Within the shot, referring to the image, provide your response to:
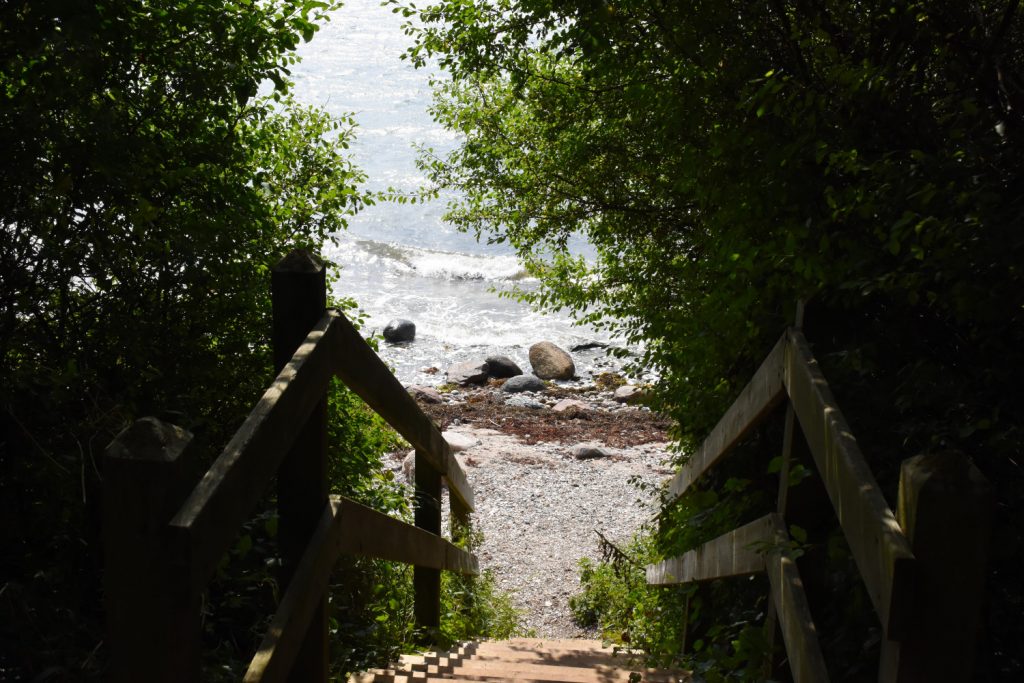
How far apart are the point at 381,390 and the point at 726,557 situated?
132cm

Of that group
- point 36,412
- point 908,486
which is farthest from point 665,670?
point 908,486

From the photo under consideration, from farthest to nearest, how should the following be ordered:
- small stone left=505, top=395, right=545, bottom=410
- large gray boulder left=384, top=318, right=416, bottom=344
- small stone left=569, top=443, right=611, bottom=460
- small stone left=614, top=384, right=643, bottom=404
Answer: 1. large gray boulder left=384, top=318, right=416, bottom=344
2. small stone left=614, top=384, right=643, bottom=404
3. small stone left=505, top=395, right=545, bottom=410
4. small stone left=569, top=443, right=611, bottom=460

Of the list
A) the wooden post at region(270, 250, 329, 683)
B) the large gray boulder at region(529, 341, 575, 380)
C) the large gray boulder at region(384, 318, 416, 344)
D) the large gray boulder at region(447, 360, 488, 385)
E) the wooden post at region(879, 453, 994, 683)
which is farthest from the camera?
the large gray boulder at region(384, 318, 416, 344)

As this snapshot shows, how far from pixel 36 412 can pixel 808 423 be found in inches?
108

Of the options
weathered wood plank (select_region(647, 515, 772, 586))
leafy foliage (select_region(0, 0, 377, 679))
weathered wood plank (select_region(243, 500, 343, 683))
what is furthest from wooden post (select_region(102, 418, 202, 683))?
weathered wood plank (select_region(647, 515, 772, 586))

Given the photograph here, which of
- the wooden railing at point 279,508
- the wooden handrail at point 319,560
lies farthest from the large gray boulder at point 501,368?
the wooden handrail at point 319,560

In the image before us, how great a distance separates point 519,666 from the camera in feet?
14.4

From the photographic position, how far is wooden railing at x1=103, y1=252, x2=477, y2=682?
4.02 ft

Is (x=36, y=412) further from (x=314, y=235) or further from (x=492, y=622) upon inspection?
(x=492, y=622)

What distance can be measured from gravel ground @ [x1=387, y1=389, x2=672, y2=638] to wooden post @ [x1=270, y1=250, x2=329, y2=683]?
4.97m

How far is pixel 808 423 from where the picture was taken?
2.10 metres

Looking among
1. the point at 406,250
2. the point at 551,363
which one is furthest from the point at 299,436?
the point at 406,250

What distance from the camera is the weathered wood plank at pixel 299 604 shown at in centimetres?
170

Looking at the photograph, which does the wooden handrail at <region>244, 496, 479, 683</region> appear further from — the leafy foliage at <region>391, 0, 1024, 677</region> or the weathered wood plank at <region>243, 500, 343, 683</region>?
the leafy foliage at <region>391, 0, 1024, 677</region>
